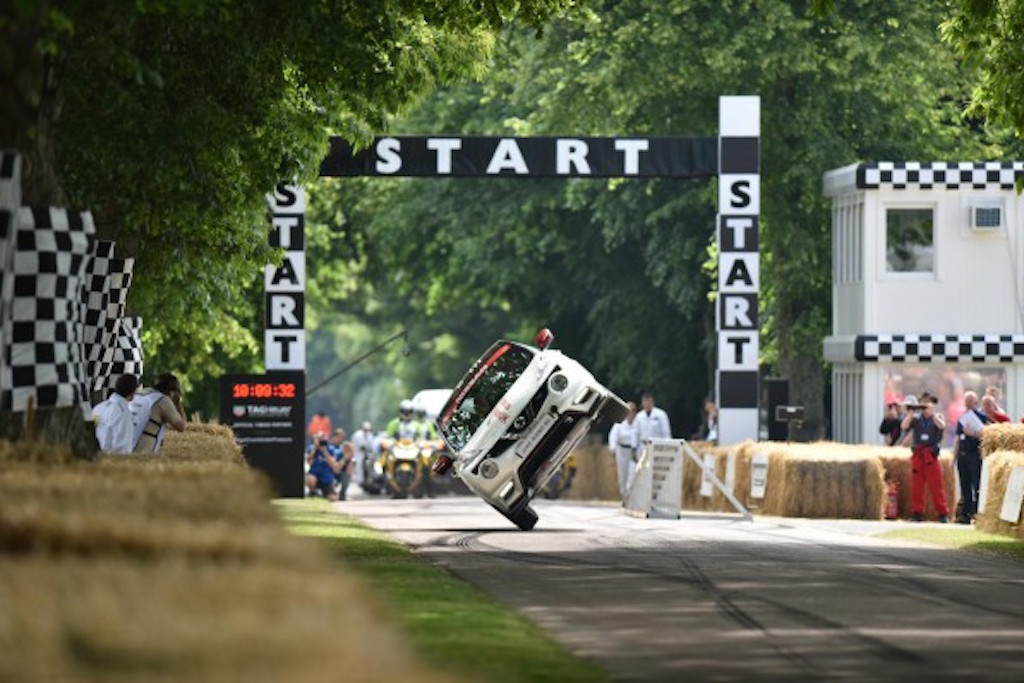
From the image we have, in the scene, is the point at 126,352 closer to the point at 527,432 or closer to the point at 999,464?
the point at 527,432

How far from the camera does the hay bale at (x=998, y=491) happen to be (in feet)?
103

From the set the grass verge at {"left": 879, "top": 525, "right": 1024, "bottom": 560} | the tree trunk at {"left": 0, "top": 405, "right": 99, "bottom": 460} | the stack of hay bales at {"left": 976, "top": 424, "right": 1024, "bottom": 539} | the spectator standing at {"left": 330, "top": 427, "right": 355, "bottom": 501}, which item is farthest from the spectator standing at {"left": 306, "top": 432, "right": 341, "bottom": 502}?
the tree trunk at {"left": 0, "top": 405, "right": 99, "bottom": 460}

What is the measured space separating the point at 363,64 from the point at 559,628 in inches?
352

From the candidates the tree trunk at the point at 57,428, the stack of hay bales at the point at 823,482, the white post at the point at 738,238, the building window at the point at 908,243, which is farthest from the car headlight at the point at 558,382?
the tree trunk at the point at 57,428

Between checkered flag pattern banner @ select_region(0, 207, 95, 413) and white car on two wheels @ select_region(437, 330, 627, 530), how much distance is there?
14.3m

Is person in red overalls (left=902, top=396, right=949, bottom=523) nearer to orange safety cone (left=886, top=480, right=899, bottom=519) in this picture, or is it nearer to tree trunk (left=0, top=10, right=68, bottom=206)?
orange safety cone (left=886, top=480, right=899, bottom=519)

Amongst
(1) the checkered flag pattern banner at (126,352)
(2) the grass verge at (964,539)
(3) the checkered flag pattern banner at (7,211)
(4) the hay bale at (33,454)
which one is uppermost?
(3) the checkered flag pattern banner at (7,211)

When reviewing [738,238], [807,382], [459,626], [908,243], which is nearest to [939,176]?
[908,243]

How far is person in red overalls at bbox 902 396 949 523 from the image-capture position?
125 ft

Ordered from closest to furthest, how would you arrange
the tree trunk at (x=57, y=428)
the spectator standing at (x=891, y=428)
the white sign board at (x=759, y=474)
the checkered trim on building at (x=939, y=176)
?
the tree trunk at (x=57, y=428)
the white sign board at (x=759, y=474)
the spectator standing at (x=891, y=428)
the checkered trim on building at (x=939, y=176)

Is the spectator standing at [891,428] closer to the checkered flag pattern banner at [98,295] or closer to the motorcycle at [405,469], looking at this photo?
the motorcycle at [405,469]

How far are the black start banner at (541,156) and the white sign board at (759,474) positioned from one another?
4489 mm

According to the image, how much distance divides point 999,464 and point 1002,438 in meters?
1.45

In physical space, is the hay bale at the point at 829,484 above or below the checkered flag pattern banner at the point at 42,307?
below
